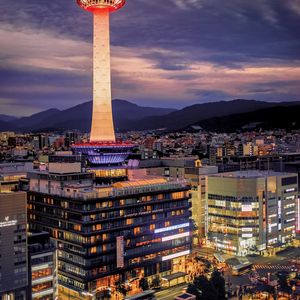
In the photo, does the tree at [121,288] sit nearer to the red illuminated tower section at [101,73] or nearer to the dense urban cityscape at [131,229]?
the dense urban cityscape at [131,229]

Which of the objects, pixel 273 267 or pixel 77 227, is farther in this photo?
pixel 273 267

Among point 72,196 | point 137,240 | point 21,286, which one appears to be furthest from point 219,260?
point 21,286

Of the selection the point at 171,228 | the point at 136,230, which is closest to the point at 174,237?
the point at 171,228

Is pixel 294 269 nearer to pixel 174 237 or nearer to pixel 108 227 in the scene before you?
pixel 174 237

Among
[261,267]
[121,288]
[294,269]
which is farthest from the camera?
[261,267]

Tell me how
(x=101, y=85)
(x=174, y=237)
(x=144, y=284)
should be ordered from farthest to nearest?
(x=101, y=85) → (x=174, y=237) → (x=144, y=284)

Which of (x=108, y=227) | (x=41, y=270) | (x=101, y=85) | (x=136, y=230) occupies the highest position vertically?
(x=101, y=85)

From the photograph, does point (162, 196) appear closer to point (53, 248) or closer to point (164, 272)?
point (164, 272)
